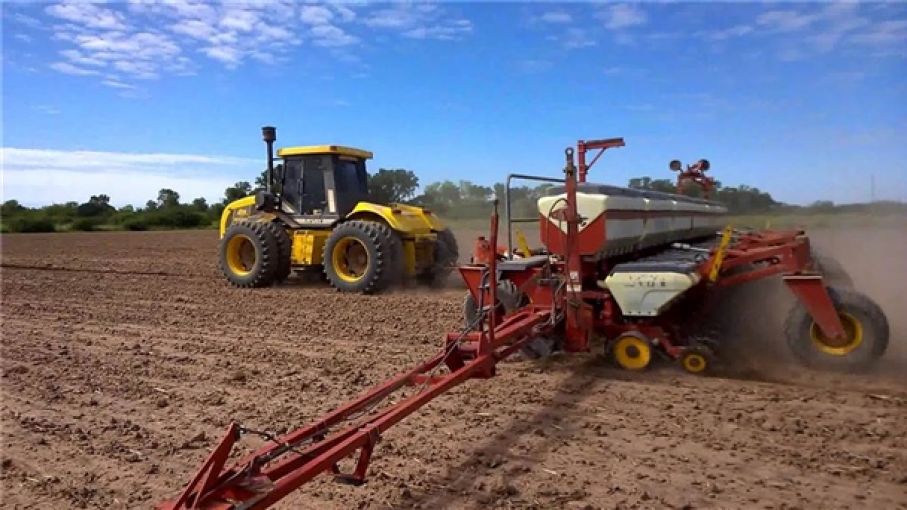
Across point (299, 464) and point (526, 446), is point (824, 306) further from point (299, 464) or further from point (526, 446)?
point (299, 464)

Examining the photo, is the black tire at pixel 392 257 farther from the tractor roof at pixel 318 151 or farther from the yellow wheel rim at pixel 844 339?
the yellow wheel rim at pixel 844 339

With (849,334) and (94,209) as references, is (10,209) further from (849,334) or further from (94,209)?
(849,334)

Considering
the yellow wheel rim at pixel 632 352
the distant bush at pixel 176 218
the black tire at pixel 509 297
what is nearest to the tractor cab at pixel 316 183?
the black tire at pixel 509 297

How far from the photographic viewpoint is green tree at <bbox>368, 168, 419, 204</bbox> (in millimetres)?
12367

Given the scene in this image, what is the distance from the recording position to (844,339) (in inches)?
198

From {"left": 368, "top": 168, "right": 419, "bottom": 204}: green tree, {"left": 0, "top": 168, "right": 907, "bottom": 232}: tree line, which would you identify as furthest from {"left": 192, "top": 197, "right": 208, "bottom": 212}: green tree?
{"left": 368, "top": 168, "right": 419, "bottom": 204}: green tree

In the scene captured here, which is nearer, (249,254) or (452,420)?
(452,420)

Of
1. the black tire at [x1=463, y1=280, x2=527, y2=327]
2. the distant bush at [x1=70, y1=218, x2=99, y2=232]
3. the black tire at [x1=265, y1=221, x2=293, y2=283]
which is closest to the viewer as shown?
the black tire at [x1=463, y1=280, x2=527, y2=327]

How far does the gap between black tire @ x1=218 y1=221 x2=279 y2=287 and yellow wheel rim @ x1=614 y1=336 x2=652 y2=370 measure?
6.62 m

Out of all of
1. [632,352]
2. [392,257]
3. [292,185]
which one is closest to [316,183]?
[292,185]

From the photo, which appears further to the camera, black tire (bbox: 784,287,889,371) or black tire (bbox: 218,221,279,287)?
black tire (bbox: 218,221,279,287)

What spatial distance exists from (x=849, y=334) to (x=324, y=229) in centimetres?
752

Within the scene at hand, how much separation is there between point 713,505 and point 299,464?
1.79 metres

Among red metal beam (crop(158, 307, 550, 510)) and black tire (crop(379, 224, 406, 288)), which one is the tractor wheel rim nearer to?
red metal beam (crop(158, 307, 550, 510))
